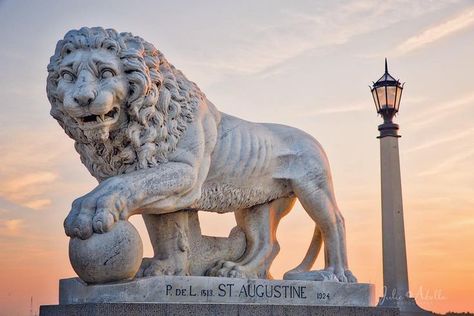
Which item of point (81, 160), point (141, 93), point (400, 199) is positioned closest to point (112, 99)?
point (141, 93)

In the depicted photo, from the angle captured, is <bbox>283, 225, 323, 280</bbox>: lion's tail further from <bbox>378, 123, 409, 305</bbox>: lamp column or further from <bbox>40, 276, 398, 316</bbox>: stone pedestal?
<bbox>378, 123, 409, 305</bbox>: lamp column

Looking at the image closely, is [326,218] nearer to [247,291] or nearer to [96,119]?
[247,291]

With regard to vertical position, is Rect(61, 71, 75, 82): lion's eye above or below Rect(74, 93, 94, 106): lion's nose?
above

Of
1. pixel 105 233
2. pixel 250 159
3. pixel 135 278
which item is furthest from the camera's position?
pixel 250 159

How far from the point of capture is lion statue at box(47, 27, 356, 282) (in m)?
7.56

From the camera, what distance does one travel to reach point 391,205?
1510 centimetres

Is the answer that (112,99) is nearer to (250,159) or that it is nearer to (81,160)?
(81,160)

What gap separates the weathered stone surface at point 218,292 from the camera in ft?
24.3

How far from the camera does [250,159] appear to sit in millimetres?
8578

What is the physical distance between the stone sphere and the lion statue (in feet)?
0.29

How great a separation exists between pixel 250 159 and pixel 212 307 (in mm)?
1667

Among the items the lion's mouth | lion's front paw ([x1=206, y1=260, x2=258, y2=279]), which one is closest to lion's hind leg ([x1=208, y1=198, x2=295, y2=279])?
lion's front paw ([x1=206, y1=260, x2=258, y2=279])

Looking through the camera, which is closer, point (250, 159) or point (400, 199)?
point (250, 159)

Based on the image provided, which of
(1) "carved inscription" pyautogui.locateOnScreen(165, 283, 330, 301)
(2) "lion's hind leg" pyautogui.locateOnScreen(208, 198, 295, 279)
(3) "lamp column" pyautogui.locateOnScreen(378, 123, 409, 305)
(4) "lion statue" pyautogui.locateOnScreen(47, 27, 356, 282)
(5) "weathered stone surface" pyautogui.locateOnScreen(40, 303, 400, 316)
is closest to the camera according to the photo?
(5) "weathered stone surface" pyautogui.locateOnScreen(40, 303, 400, 316)
